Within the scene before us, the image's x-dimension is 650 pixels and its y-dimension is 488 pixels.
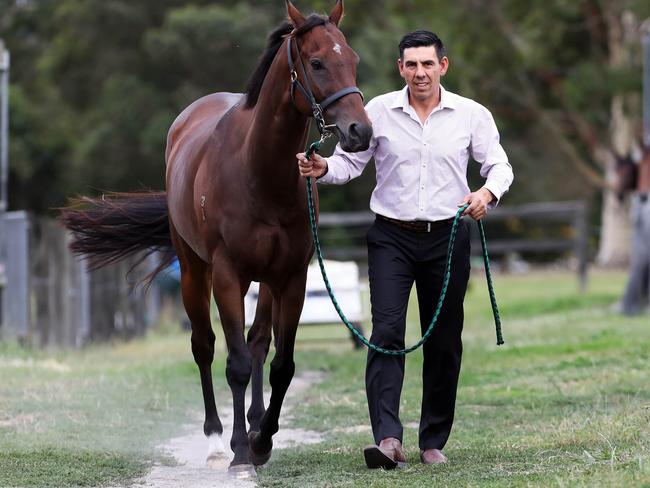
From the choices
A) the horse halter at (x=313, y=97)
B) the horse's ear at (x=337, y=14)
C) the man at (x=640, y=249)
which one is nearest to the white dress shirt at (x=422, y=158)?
the horse halter at (x=313, y=97)

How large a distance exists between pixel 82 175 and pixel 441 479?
31834 millimetres

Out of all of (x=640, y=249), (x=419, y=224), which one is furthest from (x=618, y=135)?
(x=419, y=224)

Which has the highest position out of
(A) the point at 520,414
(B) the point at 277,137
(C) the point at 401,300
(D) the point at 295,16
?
(D) the point at 295,16

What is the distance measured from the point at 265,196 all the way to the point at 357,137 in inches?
39.0

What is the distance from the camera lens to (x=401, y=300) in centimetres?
643

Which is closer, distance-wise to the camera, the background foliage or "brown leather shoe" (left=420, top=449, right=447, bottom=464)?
"brown leather shoe" (left=420, top=449, right=447, bottom=464)

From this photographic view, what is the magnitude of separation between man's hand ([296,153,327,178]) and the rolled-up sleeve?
2.65 feet

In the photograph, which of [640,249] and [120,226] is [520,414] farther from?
[640,249]

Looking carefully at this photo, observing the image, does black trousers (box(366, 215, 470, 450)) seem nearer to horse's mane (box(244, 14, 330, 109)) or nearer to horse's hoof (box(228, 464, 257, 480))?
horse's hoof (box(228, 464, 257, 480))

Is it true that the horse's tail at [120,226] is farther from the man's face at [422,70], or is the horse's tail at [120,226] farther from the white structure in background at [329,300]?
the white structure in background at [329,300]

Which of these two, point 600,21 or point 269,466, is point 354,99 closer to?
point 269,466

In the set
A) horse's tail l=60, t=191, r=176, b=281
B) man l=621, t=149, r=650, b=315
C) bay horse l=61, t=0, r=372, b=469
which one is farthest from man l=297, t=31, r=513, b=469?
man l=621, t=149, r=650, b=315

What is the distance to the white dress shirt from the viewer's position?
20.9ft

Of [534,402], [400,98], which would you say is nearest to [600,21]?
[534,402]
